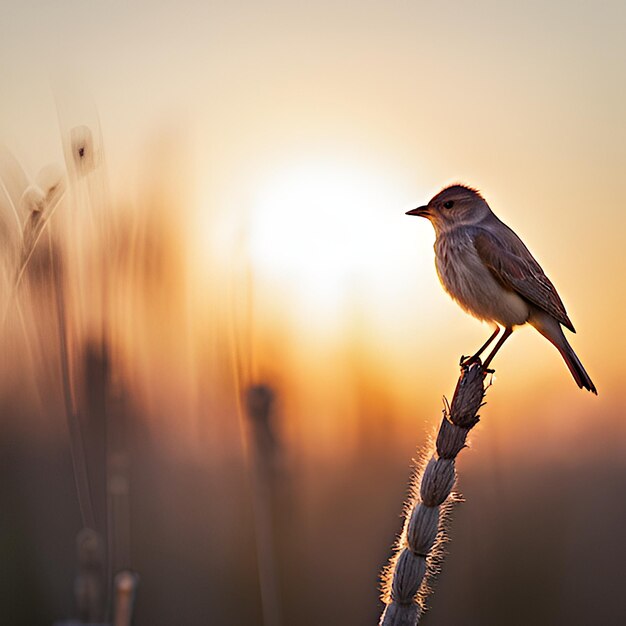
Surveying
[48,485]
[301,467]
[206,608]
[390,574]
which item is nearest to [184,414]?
[301,467]

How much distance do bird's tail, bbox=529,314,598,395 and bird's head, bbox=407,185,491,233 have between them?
46 centimetres

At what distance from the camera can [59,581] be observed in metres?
4.23

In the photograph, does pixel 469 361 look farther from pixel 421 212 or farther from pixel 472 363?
pixel 421 212

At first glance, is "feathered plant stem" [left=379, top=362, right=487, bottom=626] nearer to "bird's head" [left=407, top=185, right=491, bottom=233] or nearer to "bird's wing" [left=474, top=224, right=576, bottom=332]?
"bird's wing" [left=474, top=224, right=576, bottom=332]

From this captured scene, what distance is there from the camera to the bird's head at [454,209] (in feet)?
11.5

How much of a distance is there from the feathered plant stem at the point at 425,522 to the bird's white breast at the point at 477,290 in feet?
3.63

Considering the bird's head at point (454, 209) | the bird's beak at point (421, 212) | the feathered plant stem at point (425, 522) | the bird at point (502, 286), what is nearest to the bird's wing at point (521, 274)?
the bird at point (502, 286)

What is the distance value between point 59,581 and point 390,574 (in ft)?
8.68

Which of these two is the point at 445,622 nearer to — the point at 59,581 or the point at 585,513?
the point at 585,513

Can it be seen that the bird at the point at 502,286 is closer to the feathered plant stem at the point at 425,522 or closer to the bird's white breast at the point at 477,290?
the bird's white breast at the point at 477,290

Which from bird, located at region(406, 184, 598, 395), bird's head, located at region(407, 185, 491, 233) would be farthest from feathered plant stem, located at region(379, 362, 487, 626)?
bird's head, located at region(407, 185, 491, 233)

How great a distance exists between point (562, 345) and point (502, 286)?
299 mm

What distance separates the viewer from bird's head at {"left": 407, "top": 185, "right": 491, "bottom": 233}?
3.51m

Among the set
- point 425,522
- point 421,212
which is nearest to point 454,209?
point 421,212
